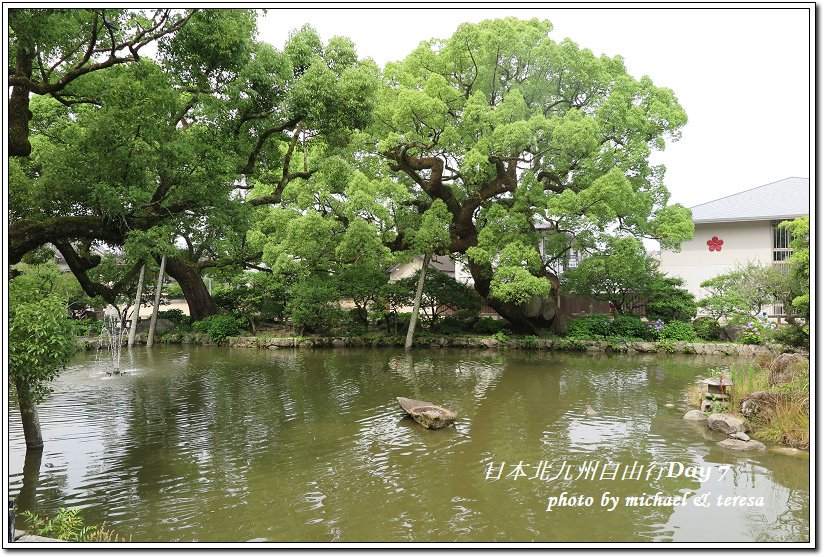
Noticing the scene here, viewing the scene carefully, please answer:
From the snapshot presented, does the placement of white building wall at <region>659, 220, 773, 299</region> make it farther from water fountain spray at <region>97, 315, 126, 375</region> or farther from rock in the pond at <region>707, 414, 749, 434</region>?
water fountain spray at <region>97, 315, 126, 375</region>

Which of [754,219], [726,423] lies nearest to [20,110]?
[726,423]

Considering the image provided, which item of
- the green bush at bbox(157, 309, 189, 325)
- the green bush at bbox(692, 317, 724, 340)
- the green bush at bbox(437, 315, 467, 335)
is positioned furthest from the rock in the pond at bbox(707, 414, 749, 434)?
the green bush at bbox(157, 309, 189, 325)

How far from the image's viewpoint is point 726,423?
328 inches

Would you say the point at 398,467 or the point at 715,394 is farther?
the point at 715,394

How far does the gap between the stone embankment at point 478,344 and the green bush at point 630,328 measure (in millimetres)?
809

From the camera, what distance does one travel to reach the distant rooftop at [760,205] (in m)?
22.7

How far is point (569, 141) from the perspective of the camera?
17219mm

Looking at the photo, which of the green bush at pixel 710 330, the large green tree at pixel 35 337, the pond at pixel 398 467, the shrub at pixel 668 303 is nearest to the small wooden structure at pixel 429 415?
the pond at pixel 398 467

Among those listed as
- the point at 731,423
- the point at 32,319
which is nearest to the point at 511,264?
the point at 731,423

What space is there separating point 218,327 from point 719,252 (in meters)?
21.2

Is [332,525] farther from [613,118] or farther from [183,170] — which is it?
[613,118]

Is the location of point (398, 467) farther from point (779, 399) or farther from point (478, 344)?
point (478, 344)

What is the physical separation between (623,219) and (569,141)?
3430mm

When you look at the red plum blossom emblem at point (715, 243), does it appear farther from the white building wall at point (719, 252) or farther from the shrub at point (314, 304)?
the shrub at point (314, 304)
